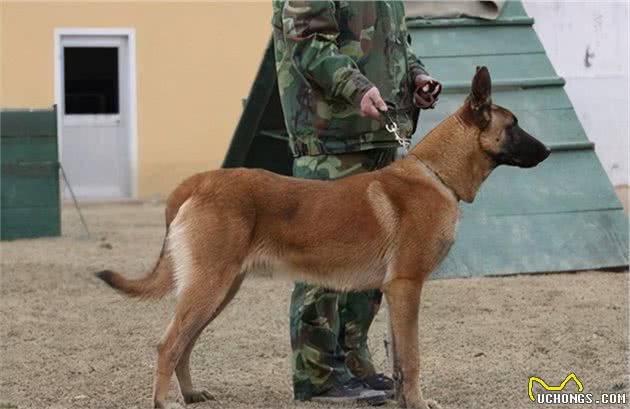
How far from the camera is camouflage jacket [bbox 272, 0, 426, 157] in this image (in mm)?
5336

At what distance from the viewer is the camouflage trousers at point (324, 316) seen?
18.2 feet

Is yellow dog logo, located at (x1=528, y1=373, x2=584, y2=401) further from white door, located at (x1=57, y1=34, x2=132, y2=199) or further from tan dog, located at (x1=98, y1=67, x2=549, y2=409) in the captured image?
white door, located at (x1=57, y1=34, x2=132, y2=199)

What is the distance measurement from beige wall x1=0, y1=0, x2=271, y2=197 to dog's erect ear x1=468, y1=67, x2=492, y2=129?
43.1 feet

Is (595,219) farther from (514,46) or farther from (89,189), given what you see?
(89,189)

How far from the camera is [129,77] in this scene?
18312 millimetres

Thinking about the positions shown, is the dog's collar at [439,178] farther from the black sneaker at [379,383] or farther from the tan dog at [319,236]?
the black sneaker at [379,383]

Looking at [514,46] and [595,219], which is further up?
[514,46]

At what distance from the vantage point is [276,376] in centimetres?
629

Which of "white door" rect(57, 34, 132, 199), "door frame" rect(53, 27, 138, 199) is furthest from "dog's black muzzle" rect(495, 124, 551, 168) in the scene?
"white door" rect(57, 34, 132, 199)

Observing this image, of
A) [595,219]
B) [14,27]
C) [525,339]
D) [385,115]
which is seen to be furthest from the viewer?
[14,27]

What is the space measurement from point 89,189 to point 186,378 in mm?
13083

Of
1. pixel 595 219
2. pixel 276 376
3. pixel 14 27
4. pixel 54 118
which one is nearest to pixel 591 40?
pixel 595 219

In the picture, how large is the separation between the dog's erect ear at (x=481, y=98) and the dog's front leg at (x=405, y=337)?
732 millimetres

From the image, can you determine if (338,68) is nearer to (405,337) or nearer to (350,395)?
(405,337)
